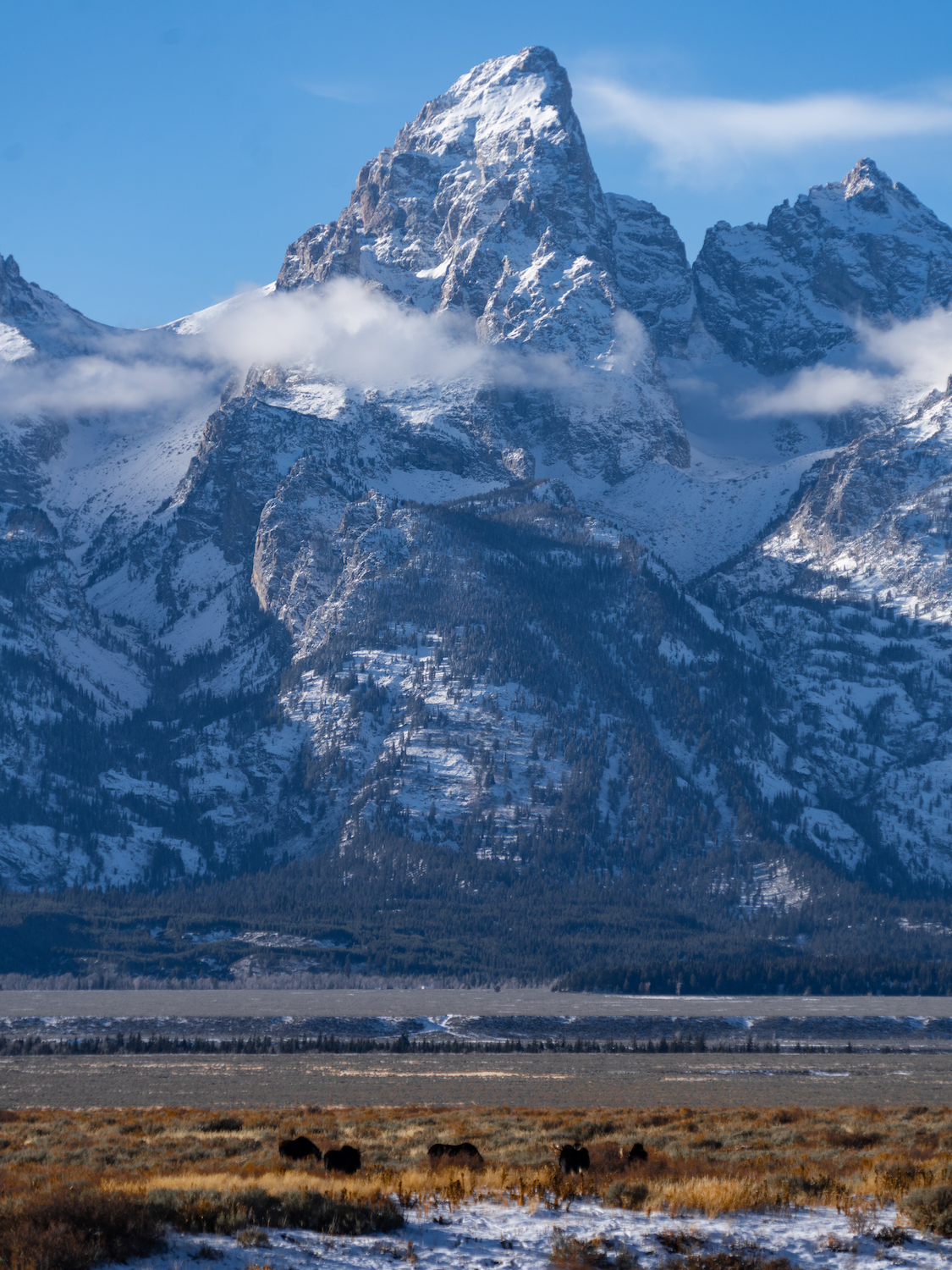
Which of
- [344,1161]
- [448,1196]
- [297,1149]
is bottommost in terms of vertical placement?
[297,1149]

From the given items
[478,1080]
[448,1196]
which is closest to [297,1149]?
[448,1196]

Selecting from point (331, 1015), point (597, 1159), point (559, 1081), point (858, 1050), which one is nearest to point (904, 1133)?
point (597, 1159)

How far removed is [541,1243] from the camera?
112 feet

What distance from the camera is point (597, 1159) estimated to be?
46.3 meters

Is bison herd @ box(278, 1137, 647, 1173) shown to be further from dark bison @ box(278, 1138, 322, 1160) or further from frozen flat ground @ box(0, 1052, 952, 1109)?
frozen flat ground @ box(0, 1052, 952, 1109)

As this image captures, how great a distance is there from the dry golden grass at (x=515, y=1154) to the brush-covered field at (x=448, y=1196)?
0.13 metres

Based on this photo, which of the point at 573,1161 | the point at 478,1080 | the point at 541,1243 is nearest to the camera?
the point at 541,1243

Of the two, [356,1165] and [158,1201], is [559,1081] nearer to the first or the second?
[356,1165]

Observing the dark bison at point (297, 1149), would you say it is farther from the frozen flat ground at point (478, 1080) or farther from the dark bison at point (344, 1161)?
the frozen flat ground at point (478, 1080)

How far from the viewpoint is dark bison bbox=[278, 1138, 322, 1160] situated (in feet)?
155

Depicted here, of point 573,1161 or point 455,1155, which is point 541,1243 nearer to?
point 573,1161

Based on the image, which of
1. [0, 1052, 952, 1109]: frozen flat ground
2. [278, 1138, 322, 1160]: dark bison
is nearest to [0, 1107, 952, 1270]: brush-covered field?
[278, 1138, 322, 1160]: dark bison

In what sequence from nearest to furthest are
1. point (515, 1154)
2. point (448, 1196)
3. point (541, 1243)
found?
point (541, 1243) < point (448, 1196) < point (515, 1154)

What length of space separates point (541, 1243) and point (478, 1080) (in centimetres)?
8301
